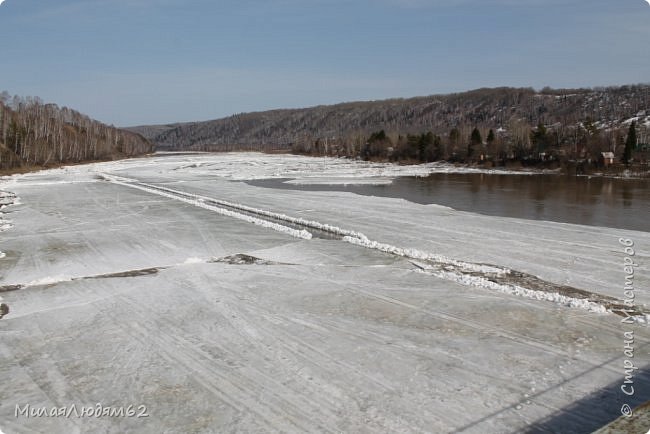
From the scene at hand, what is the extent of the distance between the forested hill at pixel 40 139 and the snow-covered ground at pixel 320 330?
1762 inches

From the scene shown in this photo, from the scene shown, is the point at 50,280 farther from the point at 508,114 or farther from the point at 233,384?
the point at 508,114

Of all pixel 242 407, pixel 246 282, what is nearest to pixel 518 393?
pixel 242 407

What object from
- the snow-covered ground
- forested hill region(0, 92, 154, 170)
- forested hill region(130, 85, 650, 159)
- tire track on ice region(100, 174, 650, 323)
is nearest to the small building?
forested hill region(130, 85, 650, 159)

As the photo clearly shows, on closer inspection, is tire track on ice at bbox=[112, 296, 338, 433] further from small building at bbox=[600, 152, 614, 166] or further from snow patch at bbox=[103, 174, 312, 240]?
small building at bbox=[600, 152, 614, 166]

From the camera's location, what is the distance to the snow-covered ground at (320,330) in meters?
4.79

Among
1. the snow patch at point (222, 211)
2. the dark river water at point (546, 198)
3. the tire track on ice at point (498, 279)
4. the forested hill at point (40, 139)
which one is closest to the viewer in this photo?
the tire track on ice at point (498, 279)

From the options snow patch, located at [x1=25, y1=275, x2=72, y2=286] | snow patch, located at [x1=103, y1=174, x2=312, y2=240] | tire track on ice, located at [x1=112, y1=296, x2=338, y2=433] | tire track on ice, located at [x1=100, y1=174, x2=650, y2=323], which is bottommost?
tire track on ice, located at [x1=112, y1=296, x2=338, y2=433]

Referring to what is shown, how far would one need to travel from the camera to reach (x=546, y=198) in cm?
2338

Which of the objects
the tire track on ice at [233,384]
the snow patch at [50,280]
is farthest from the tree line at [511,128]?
the tire track on ice at [233,384]

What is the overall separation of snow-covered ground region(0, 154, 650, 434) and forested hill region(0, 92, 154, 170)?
44.8 meters

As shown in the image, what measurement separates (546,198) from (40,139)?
2383 inches

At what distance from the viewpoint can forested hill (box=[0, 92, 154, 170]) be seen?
55312 mm

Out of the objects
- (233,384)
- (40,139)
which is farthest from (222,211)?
(40,139)

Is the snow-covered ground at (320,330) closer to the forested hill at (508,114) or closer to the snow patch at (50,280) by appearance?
the snow patch at (50,280)
